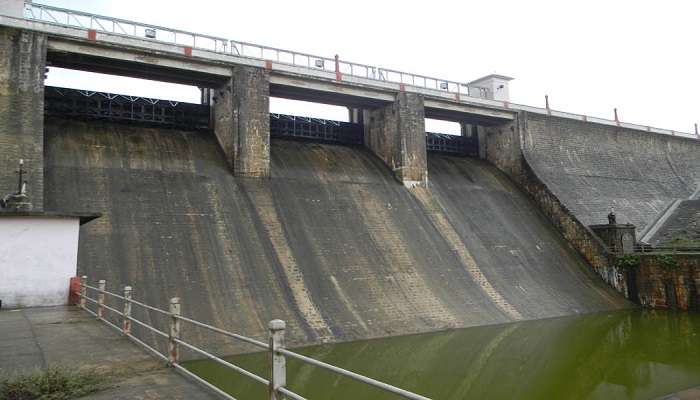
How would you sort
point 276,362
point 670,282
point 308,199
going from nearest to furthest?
point 276,362 < point 308,199 < point 670,282

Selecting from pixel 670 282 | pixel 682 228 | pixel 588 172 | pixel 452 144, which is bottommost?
pixel 670 282

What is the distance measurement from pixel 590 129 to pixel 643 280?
1132 centimetres

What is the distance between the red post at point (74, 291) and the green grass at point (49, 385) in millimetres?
5590

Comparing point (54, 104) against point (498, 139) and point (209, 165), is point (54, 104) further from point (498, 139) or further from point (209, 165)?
point (498, 139)

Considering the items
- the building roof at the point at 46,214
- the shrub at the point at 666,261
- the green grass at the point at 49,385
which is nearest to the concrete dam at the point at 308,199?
the shrub at the point at 666,261

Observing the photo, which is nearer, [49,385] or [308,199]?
[49,385]

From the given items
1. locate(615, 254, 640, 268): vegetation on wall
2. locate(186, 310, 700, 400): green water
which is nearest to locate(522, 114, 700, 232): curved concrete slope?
locate(615, 254, 640, 268): vegetation on wall

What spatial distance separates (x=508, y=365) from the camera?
11039mm

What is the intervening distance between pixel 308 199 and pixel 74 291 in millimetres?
8639

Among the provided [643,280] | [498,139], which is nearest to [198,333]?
[643,280]

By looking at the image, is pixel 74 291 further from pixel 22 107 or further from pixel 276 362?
pixel 276 362

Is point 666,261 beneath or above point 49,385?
above

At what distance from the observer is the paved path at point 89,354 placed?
17.5 ft

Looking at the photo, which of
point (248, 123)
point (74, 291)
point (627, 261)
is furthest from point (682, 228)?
point (74, 291)
